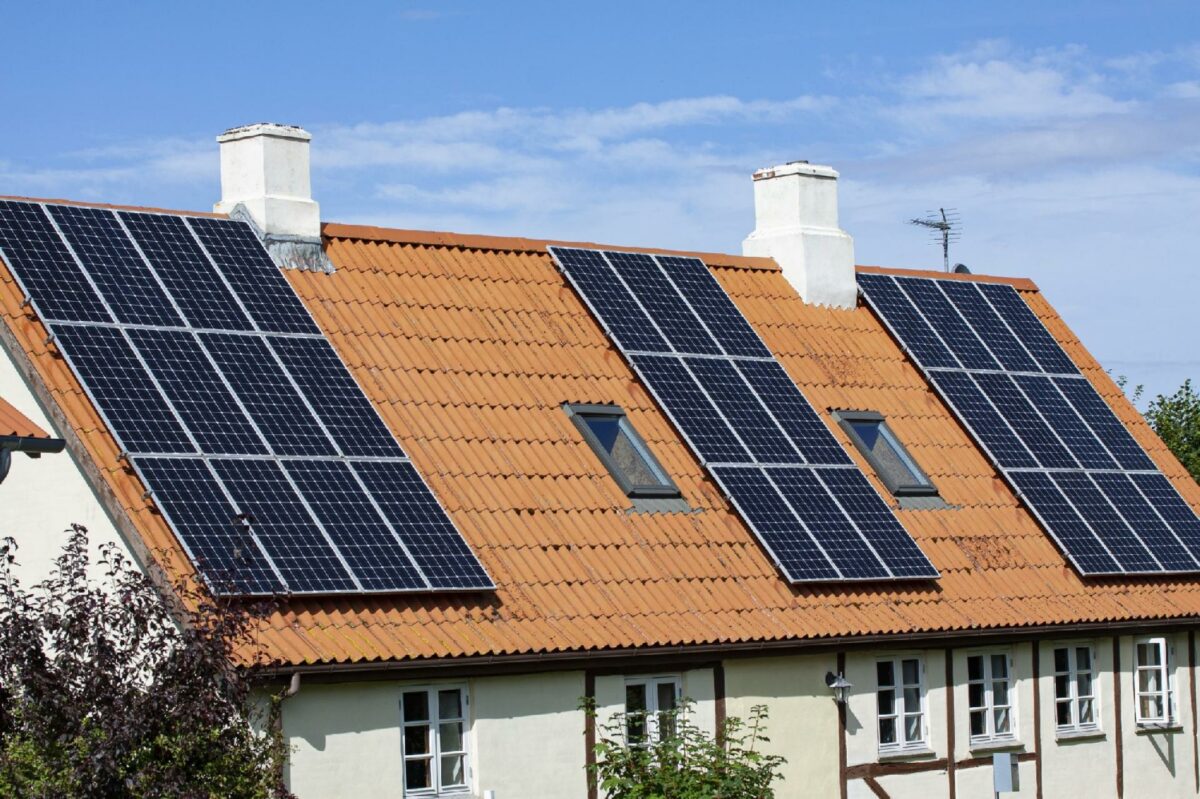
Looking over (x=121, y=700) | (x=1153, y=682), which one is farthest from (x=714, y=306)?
(x=121, y=700)

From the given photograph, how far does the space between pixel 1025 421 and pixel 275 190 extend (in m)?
10.1

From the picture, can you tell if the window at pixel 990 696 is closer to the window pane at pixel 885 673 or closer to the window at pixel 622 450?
the window pane at pixel 885 673

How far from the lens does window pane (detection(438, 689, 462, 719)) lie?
19853mm

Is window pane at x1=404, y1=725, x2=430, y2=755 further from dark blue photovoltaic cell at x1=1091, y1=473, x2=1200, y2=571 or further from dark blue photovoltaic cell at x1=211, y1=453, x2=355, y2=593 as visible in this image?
dark blue photovoltaic cell at x1=1091, y1=473, x2=1200, y2=571

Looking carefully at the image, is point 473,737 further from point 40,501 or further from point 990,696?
point 990,696

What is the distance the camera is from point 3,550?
16062mm

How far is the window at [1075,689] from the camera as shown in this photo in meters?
Answer: 25.5

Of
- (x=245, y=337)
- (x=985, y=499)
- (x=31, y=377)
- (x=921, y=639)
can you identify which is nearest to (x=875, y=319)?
(x=985, y=499)

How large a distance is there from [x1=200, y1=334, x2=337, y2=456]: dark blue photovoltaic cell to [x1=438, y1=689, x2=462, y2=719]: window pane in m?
2.48

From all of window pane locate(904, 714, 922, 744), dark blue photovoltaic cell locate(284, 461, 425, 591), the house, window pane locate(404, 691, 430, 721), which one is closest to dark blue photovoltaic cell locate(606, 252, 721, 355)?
the house

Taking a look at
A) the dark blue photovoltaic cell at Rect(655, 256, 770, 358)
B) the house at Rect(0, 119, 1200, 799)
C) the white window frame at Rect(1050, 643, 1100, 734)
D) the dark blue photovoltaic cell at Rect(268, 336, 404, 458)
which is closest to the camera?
the house at Rect(0, 119, 1200, 799)

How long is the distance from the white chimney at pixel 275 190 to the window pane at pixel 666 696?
234 inches

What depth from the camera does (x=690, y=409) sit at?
958 inches

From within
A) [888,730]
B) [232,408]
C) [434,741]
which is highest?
[232,408]
